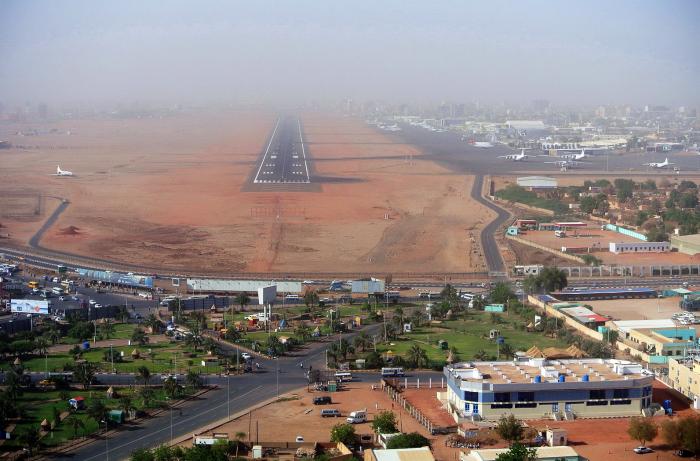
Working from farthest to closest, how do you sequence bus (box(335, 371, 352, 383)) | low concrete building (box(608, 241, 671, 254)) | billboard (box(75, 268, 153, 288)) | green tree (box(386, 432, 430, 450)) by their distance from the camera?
low concrete building (box(608, 241, 671, 254)) → billboard (box(75, 268, 153, 288)) → bus (box(335, 371, 352, 383)) → green tree (box(386, 432, 430, 450))

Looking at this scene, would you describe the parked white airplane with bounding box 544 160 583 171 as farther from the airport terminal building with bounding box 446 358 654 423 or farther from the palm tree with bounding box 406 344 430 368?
the airport terminal building with bounding box 446 358 654 423

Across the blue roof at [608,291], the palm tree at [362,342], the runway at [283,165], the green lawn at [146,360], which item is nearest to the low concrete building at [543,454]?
the green lawn at [146,360]

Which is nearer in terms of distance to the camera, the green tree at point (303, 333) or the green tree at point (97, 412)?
the green tree at point (97, 412)

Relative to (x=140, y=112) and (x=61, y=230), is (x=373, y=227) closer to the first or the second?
(x=61, y=230)

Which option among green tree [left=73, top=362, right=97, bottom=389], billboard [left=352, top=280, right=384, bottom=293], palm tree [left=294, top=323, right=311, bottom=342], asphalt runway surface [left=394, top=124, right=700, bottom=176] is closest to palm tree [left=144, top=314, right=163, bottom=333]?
palm tree [left=294, top=323, right=311, bottom=342]

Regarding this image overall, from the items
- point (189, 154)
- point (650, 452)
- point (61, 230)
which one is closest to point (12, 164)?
point (189, 154)

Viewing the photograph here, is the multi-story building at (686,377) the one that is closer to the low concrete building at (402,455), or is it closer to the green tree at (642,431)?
the green tree at (642,431)

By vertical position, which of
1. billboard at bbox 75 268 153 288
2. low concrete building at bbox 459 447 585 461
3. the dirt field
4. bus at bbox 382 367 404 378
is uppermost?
the dirt field
